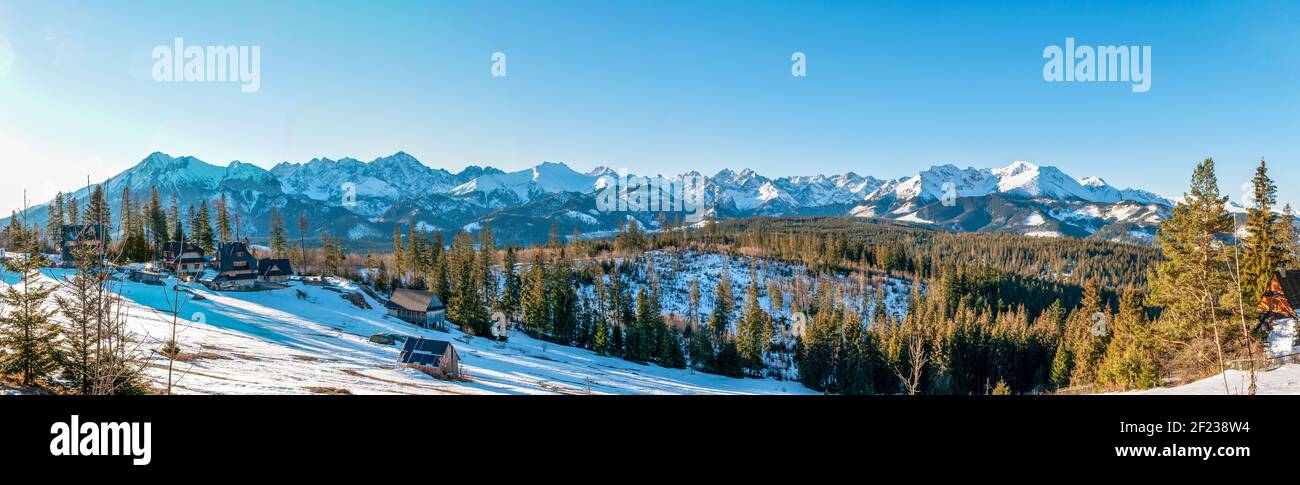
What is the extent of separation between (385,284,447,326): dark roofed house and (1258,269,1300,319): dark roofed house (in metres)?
68.2

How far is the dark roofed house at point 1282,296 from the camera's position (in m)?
26.3

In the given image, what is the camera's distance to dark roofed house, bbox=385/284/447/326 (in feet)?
197

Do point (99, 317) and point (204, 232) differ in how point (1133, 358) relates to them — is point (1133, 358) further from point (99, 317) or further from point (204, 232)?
point (204, 232)

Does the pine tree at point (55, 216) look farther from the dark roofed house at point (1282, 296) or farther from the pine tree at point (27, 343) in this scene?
the dark roofed house at point (1282, 296)

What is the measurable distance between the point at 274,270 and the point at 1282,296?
9237 centimetres

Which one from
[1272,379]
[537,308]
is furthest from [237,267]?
[1272,379]

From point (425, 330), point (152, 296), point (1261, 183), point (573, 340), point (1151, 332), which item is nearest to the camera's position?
point (1261, 183)

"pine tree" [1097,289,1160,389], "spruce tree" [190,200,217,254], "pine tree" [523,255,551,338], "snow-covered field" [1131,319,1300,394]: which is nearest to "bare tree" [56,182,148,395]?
"snow-covered field" [1131,319,1300,394]

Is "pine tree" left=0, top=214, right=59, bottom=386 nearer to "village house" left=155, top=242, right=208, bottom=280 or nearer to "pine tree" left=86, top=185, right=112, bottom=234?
"pine tree" left=86, top=185, right=112, bottom=234
